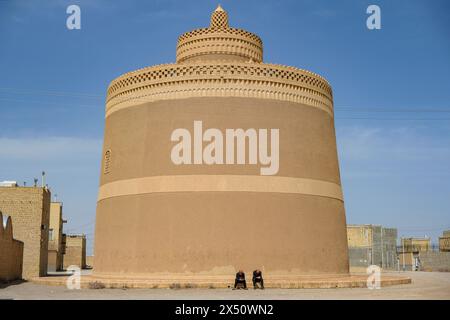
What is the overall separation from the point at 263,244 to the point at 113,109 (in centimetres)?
929

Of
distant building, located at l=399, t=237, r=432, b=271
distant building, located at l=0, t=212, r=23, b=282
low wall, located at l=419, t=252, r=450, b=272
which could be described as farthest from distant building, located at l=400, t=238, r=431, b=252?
distant building, located at l=0, t=212, r=23, b=282

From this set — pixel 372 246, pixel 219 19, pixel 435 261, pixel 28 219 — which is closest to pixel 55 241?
pixel 28 219

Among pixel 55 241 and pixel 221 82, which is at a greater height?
pixel 221 82

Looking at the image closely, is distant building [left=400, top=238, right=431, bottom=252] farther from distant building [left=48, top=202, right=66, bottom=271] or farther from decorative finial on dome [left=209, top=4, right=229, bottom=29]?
decorative finial on dome [left=209, top=4, right=229, bottom=29]

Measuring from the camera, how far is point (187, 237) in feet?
72.0

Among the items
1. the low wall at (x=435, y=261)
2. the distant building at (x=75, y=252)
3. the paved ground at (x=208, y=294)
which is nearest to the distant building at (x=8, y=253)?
the paved ground at (x=208, y=294)

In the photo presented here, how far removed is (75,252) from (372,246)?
30127mm

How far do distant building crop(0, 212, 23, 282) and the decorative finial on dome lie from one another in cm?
1258

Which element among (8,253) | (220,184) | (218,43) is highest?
(218,43)

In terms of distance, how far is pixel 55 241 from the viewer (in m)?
49.2

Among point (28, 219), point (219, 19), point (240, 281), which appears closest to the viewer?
point (240, 281)

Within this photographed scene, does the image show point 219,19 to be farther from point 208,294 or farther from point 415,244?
point 415,244
